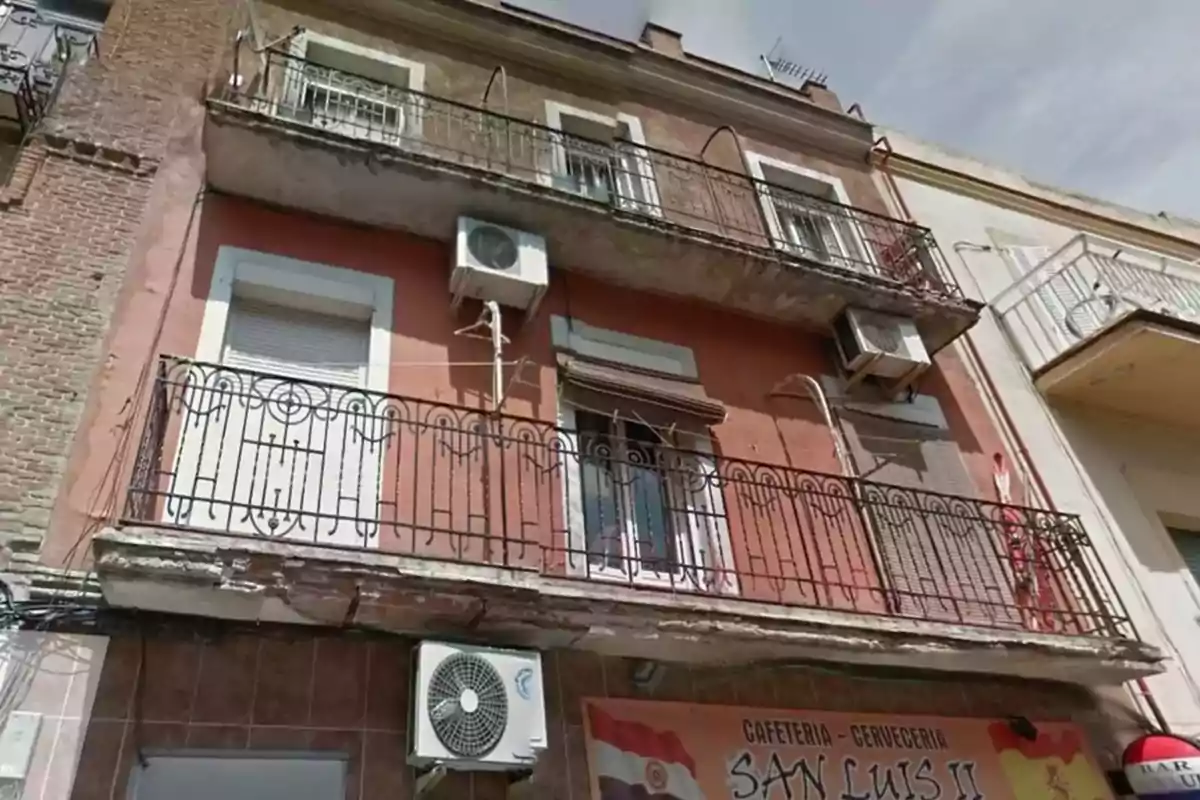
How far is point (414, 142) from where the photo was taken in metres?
7.54

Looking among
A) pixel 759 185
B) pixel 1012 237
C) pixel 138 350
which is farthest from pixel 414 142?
pixel 1012 237

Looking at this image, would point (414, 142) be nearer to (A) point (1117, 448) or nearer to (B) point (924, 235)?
(B) point (924, 235)

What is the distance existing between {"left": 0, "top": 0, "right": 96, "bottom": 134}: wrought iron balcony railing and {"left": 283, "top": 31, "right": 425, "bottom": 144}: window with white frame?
5.23ft

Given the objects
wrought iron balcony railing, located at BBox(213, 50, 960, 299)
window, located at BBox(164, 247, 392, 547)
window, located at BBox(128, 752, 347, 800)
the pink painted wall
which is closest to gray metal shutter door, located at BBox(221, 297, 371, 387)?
window, located at BBox(164, 247, 392, 547)

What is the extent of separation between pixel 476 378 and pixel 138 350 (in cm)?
220

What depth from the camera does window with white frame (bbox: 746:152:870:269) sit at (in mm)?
8914

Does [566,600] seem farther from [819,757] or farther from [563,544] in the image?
[819,757]

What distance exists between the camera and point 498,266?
21.7 ft

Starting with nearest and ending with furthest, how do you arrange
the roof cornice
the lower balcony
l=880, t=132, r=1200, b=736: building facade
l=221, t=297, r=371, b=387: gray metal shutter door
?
the lower balcony, l=221, t=297, r=371, b=387: gray metal shutter door, l=880, t=132, r=1200, b=736: building facade, the roof cornice

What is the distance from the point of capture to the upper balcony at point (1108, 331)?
8172 mm

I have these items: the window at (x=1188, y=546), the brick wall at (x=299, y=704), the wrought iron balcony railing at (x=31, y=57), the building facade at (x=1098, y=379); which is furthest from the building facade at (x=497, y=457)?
the window at (x=1188, y=546)

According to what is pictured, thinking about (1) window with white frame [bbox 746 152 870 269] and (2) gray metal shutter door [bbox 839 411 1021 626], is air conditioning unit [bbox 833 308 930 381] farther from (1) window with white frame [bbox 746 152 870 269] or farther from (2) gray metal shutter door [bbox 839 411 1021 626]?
(1) window with white frame [bbox 746 152 870 269]

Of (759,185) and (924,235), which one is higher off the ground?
(759,185)

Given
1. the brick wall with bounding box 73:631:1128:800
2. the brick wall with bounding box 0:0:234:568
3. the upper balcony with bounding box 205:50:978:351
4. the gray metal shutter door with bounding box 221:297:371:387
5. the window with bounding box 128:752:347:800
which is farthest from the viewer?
the upper balcony with bounding box 205:50:978:351
